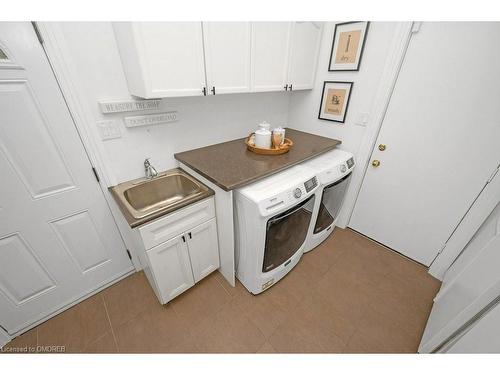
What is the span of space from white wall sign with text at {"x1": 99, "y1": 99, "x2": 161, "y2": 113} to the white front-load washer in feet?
2.82

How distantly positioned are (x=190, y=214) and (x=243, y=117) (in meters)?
1.13

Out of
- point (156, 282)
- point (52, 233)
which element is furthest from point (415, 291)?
point (52, 233)

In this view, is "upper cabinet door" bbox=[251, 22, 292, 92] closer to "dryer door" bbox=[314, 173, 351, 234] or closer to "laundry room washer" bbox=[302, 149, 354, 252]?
"laundry room washer" bbox=[302, 149, 354, 252]

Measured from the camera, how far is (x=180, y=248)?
52.0 inches

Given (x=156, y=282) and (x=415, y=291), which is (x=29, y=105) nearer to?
(x=156, y=282)

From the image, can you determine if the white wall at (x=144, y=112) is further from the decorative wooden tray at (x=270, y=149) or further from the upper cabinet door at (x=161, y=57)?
the decorative wooden tray at (x=270, y=149)

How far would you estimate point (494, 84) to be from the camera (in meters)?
1.21

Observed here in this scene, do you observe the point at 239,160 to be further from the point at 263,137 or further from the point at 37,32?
the point at 37,32

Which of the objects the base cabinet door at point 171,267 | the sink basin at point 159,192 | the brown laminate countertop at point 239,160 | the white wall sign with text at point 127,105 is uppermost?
the white wall sign with text at point 127,105

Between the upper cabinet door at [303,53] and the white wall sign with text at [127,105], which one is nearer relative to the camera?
the white wall sign with text at [127,105]

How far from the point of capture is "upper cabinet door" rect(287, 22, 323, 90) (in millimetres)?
1545

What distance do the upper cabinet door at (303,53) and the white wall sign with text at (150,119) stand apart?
1.02m

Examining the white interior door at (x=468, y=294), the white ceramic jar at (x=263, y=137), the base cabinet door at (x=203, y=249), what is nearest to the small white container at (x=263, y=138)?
the white ceramic jar at (x=263, y=137)

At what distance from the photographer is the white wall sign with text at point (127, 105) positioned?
120cm
